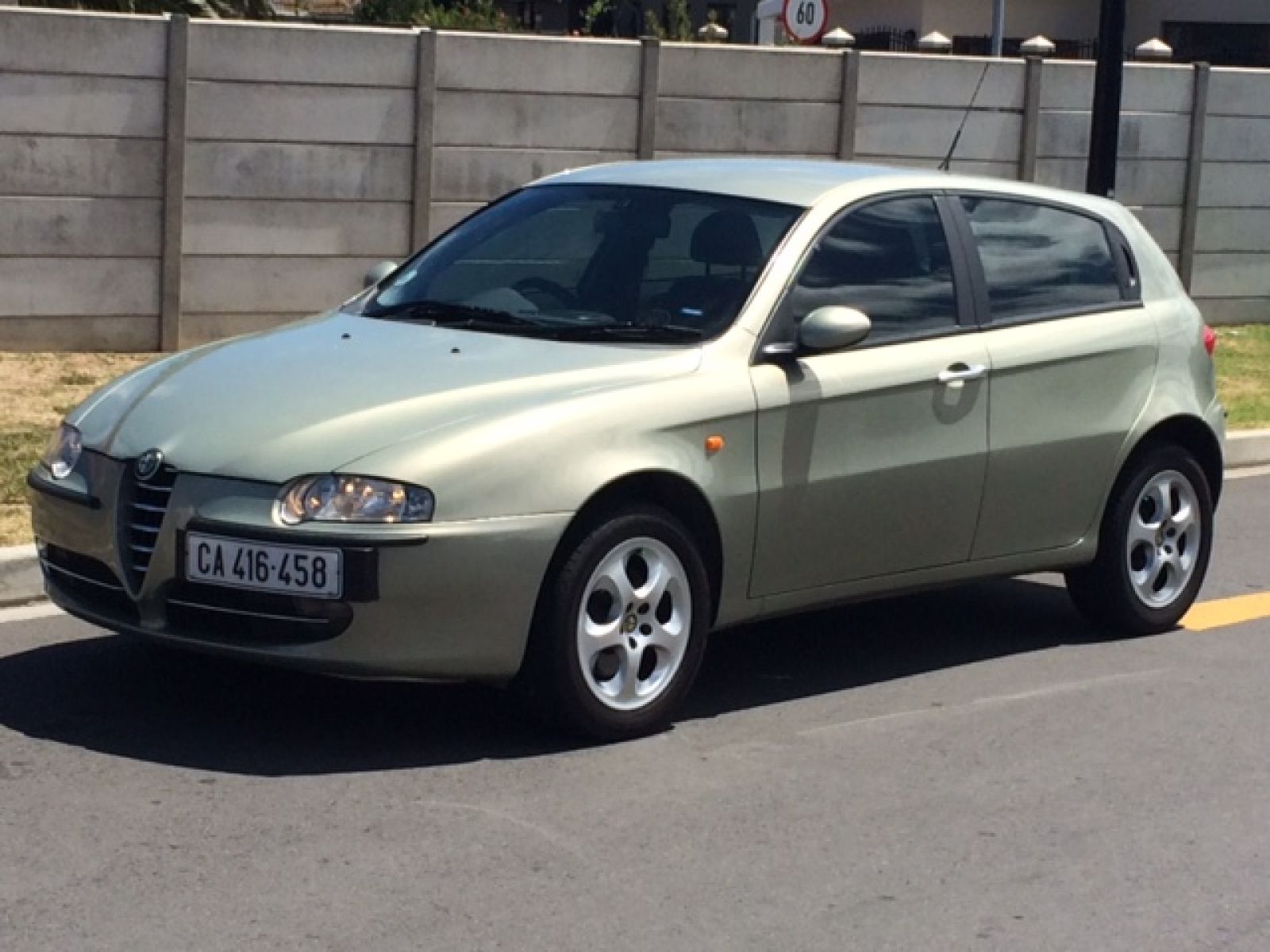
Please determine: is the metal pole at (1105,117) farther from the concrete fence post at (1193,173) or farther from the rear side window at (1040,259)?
the rear side window at (1040,259)

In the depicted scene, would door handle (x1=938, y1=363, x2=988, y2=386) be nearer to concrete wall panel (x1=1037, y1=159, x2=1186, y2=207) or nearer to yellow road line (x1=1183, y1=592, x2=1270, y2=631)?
yellow road line (x1=1183, y1=592, x2=1270, y2=631)

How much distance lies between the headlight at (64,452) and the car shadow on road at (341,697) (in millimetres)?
688

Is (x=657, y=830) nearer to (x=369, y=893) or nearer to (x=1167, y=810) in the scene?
(x=369, y=893)

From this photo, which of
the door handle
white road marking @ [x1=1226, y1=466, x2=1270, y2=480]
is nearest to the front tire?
the door handle

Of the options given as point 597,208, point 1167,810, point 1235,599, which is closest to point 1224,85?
point 1235,599

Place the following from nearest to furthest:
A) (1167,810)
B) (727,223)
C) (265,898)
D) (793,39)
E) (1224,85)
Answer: (265,898)
(1167,810)
(727,223)
(1224,85)
(793,39)

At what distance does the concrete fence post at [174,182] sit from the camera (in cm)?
1295

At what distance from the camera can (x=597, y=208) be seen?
24.3 feet

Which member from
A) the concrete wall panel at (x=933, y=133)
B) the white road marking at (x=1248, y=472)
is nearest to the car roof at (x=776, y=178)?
the white road marking at (x=1248, y=472)

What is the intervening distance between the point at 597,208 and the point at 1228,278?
11.9 m

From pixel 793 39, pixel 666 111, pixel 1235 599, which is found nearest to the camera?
pixel 1235 599

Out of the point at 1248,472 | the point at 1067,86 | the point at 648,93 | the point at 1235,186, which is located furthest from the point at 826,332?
the point at 1235,186

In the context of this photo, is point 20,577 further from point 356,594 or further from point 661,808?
point 661,808

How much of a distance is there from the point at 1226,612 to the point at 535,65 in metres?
7.03
